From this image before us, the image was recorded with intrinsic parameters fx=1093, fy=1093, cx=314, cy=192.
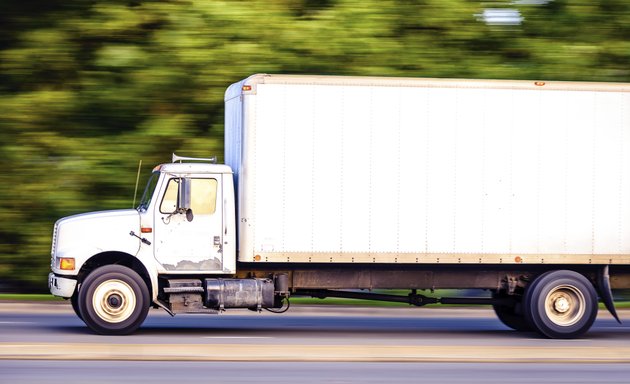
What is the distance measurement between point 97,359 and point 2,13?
13.3m

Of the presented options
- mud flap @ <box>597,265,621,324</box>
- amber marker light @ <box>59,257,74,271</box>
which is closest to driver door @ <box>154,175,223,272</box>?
amber marker light @ <box>59,257,74,271</box>

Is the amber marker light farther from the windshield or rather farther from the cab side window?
the cab side window

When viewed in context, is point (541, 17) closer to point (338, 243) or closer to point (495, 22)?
point (495, 22)

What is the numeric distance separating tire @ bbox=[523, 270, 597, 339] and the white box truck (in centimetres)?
2

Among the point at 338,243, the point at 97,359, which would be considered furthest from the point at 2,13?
the point at 97,359

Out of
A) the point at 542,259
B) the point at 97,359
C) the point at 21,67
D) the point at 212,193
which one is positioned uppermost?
the point at 21,67

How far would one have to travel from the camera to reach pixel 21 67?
22.3 m

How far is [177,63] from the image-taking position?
21547 millimetres

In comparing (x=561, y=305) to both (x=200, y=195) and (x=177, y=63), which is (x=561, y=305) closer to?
(x=200, y=195)

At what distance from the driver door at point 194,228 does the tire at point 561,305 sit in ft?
14.2

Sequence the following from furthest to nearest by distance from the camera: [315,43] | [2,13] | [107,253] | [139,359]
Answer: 1. [2,13]
2. [315,43]
3. [107,253]
4. [139,359]

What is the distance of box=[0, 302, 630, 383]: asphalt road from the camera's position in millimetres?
10797

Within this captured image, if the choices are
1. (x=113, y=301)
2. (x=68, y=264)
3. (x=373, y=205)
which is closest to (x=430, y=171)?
(x=373, y=205)

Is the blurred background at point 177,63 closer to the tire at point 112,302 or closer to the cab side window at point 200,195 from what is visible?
the cab side window at point 200,195
